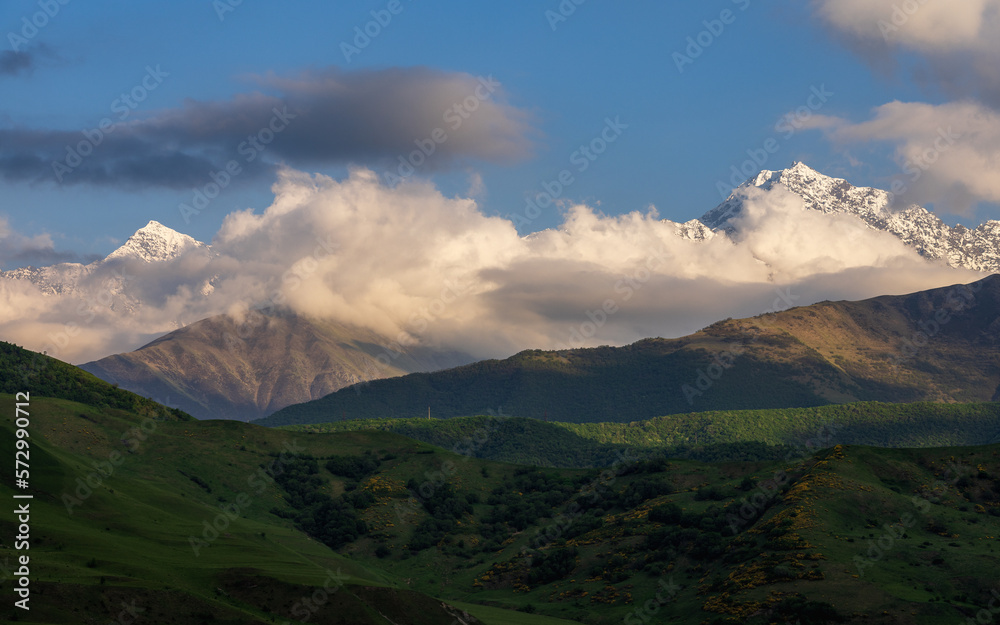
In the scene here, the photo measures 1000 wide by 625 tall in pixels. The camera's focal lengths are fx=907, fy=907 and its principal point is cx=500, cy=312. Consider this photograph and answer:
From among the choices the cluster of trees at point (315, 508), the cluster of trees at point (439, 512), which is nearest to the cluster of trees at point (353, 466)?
the cluster of trees at point (315, 508)

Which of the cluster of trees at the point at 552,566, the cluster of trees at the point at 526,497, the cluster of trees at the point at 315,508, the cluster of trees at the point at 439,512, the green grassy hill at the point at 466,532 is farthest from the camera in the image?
the cluster of trees at the point at 526,497

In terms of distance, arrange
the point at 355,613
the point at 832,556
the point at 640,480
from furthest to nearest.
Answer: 1. the point at 640,480
2. the point at 832,556
3. the point at 355,613

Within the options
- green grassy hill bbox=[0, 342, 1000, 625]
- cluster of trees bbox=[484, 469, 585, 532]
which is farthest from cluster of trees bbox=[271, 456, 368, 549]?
cluster of trees bbox=[484, 469, 585, 532]

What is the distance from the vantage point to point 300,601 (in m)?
61.7

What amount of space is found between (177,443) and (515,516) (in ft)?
195

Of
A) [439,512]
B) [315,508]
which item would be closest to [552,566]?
[439,512]

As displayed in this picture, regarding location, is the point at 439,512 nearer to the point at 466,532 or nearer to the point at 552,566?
the point at 466,532

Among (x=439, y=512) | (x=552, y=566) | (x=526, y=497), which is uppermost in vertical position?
(x=526, y=497)

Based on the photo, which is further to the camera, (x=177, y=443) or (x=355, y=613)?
(x=177, y=443)

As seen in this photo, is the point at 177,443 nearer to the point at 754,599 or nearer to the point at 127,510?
the point at 127,510

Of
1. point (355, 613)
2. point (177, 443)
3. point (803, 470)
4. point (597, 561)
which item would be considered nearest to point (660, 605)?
point (597, 561)

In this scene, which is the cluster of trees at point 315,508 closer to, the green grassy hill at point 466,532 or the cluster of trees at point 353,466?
the green grassy hill at point 466,532

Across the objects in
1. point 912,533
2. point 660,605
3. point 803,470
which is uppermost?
point 803,470

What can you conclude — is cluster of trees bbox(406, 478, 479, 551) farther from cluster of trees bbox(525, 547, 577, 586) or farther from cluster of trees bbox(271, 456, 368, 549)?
cluster of trees bbox(525, 547, 577, 586)
